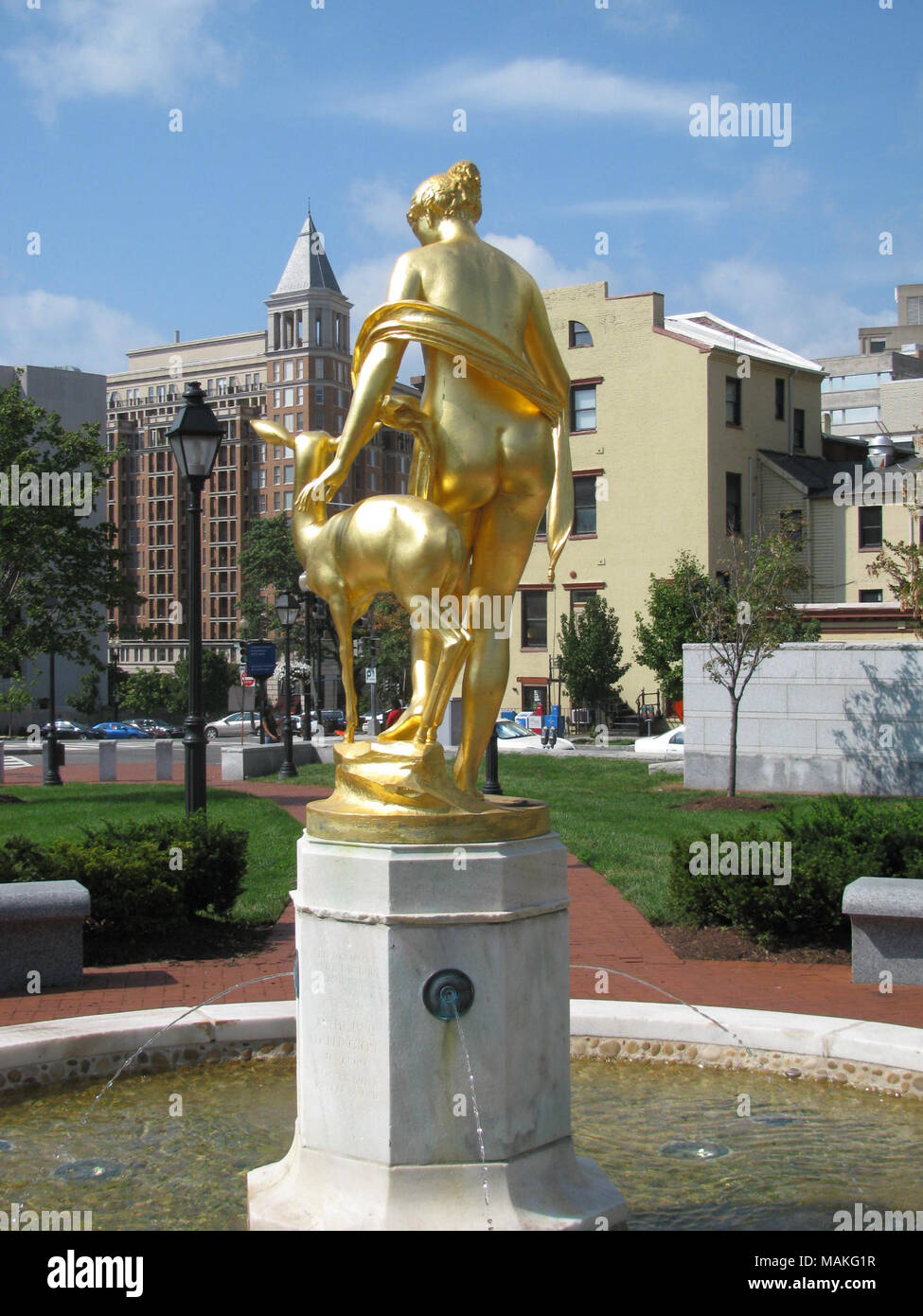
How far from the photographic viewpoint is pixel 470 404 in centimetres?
576

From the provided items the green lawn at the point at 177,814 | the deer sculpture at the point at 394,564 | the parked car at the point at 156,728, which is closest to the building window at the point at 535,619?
the parked car at the point at 156,728

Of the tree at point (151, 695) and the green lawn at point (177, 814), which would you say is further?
the tree at point (151, 695)

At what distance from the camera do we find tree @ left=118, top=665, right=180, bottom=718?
7481 centimetres

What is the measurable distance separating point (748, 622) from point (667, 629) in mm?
23883

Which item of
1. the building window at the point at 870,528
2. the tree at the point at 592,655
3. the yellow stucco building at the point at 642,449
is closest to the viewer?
the tree at the point at 592,655

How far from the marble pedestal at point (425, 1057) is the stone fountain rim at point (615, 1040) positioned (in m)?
2.33

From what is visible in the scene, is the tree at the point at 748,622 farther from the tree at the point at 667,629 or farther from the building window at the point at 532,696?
the building window at the point at 532,696

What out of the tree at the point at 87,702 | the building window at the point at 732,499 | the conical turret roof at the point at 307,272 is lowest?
the tree at the point at 87,702

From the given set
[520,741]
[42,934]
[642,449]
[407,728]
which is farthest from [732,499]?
[407,728]

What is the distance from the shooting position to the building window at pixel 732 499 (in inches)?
1933

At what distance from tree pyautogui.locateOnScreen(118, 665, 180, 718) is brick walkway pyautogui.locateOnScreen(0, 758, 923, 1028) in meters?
65.2

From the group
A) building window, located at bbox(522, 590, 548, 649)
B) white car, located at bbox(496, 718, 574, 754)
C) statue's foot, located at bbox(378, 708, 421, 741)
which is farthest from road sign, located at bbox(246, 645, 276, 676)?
statue's foot, located at bbox(378, 708, 421, 741)
